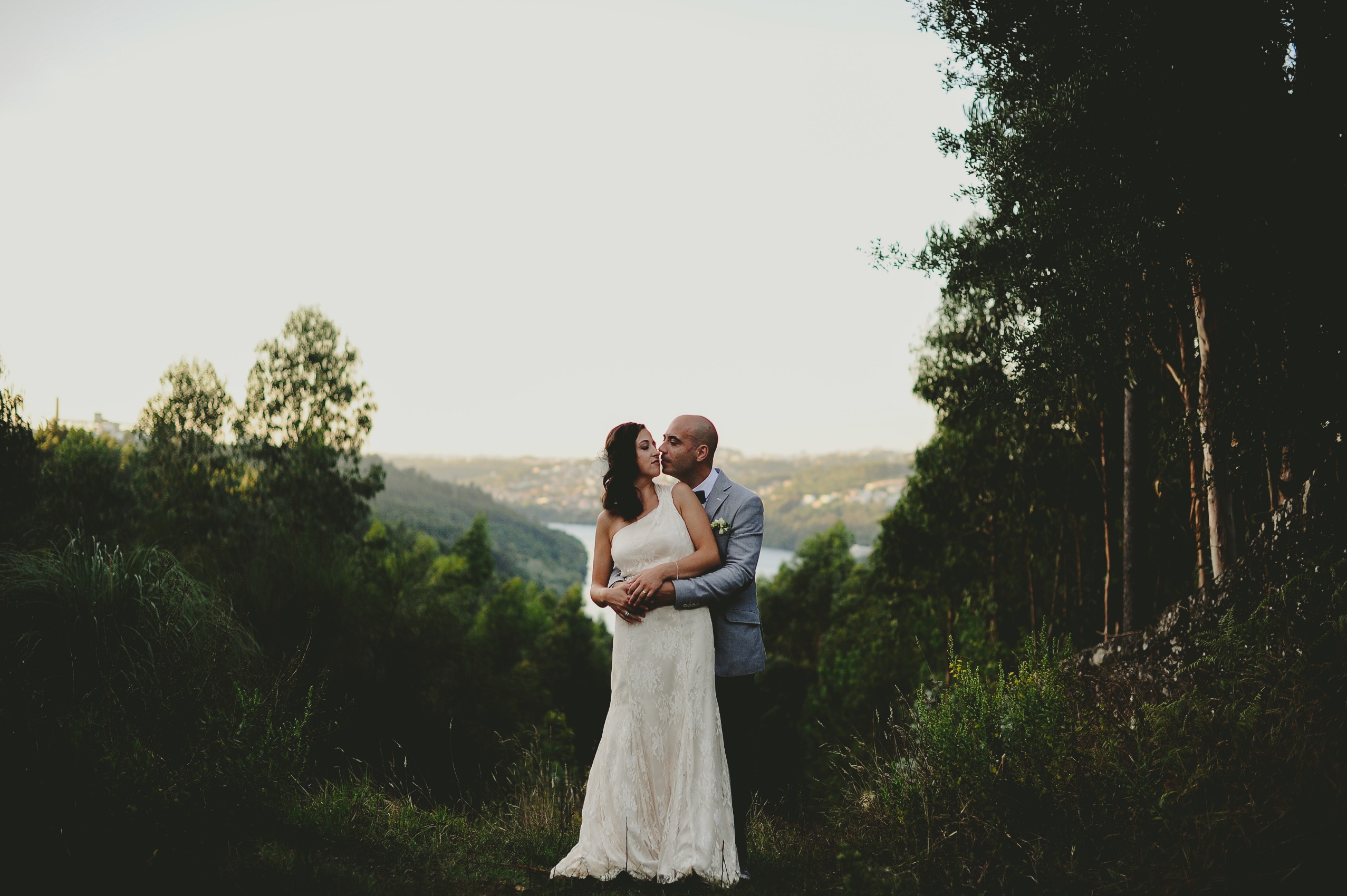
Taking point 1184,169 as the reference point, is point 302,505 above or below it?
below

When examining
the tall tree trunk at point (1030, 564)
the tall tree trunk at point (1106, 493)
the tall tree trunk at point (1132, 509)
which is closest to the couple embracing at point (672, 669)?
the tall tree trunk at point (1132, 509)

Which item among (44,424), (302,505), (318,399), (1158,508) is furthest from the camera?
(318,399)

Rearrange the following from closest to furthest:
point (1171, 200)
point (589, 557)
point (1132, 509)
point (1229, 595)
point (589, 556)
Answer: point (1229, 595), point (1171, 200), point (1132, 509), point (589, 556), point (589, 557)

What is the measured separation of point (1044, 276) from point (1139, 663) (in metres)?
3.47

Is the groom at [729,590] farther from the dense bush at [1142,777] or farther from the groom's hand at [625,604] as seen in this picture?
the dense bush at [1142,777]

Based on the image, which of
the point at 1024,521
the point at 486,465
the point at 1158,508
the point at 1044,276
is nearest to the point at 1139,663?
the point at 1044,276

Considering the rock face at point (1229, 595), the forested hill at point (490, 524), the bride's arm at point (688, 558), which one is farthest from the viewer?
the forested hill at point (490, 524)

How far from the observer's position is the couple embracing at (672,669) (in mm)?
4133

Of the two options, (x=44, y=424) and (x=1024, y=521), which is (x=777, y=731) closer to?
(x=1024, y=521)

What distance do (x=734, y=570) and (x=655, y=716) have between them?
0.86 m

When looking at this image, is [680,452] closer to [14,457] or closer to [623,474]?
[623,474]

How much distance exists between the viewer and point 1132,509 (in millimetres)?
11742

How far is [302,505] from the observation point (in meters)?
28.0

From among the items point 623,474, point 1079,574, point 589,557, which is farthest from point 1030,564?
point 589,557
